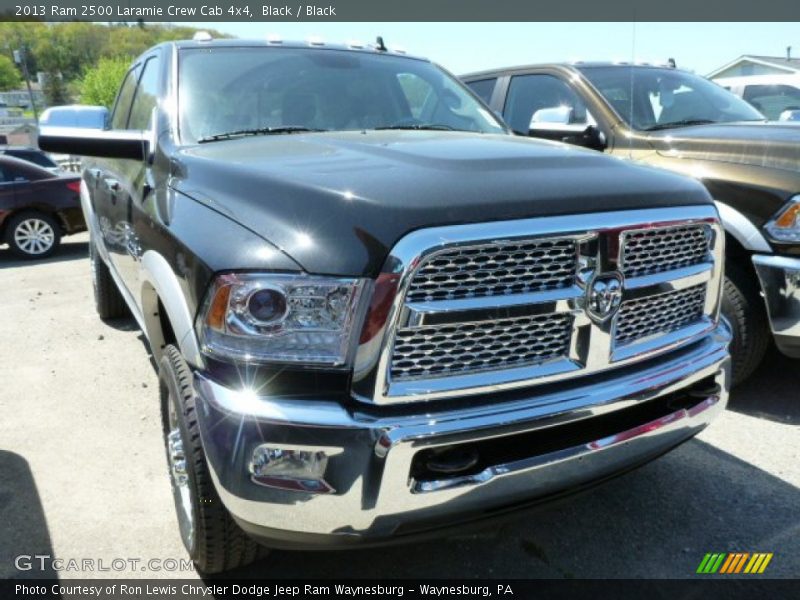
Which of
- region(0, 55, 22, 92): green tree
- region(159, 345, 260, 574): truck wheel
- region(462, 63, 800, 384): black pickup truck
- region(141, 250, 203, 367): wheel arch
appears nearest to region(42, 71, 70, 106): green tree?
region(0, 55, 22, 92): green tree

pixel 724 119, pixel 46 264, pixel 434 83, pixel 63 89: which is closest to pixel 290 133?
pixel 434 83

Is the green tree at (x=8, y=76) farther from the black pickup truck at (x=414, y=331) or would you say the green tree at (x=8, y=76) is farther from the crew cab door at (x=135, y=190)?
the black pickup truck at (x=414, y=331)

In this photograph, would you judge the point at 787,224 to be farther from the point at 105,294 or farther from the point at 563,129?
the point at 105,294

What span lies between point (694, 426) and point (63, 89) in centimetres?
11356

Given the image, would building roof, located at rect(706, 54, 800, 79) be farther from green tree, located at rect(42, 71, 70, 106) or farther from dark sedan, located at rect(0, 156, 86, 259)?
green tree, located at rect(42, 71, 70, 106)

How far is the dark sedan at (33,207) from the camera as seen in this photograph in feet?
30.5

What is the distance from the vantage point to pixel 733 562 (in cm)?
243

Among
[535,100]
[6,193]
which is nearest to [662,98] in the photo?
[535,100]

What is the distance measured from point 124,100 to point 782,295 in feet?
13.5

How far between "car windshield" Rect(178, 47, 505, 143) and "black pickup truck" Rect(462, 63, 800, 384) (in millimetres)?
819

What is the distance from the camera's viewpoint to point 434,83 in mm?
3697

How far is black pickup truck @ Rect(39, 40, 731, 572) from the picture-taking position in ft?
5.68

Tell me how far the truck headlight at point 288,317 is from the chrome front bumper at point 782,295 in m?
2.54

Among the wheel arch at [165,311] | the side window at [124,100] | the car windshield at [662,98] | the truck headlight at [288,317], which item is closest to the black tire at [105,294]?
the side window at [124,100]
